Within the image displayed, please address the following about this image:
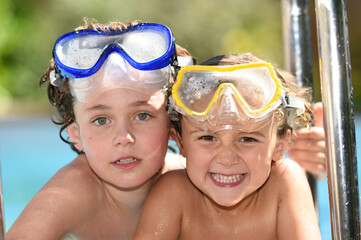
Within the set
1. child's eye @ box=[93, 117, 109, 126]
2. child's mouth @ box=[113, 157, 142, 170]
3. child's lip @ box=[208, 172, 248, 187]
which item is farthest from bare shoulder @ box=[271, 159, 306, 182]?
child's eye @ box=[93, 117, 109, 126]

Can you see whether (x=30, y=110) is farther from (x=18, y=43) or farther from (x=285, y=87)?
(x=285, y=87)

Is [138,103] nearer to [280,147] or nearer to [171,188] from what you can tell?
[171,188]

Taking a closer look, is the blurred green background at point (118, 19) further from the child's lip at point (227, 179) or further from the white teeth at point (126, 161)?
the child's lip at point (227, 179)

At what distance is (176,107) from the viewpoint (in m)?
2.15

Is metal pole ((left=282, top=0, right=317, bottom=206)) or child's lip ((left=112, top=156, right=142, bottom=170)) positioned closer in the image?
child's lip ((left=112, top=156, right=142, bottom=170))

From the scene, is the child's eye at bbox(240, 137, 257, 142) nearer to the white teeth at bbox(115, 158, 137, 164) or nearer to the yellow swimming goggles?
the yellow swimming goggles

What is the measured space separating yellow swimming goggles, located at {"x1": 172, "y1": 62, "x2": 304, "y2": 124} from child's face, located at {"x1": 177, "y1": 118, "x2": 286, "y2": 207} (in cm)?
10

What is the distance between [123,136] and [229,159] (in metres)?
0.48

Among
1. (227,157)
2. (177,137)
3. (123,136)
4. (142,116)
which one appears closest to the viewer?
(227,157)

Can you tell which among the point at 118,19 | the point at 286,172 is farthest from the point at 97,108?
Result: the point at 118,19

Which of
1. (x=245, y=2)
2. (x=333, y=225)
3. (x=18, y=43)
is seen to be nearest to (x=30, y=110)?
(x=18, y=43)

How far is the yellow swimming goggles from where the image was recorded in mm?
2020

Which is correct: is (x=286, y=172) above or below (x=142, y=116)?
below

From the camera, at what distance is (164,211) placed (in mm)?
2287
